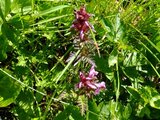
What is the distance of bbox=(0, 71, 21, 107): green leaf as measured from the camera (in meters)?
1.41

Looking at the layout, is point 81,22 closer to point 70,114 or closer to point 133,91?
point 70,114

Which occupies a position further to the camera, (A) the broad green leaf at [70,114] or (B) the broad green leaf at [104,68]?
(B) the broad green leaf at [104,68]

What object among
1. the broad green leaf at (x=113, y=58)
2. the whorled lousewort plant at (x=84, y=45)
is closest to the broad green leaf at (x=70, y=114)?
the whorled lousewort plant at (x=84, y=45)

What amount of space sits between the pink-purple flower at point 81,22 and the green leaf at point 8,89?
1.03 ft

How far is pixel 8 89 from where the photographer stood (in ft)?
4.65

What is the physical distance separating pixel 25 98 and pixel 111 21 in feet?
1.35

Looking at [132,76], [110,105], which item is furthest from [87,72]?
[132,76]

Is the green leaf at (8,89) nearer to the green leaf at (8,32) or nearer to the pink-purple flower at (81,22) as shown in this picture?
the green leaf at (8,32)

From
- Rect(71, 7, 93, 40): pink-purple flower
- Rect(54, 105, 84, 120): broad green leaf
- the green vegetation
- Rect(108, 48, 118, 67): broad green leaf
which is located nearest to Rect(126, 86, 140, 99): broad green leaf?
the green vegetation

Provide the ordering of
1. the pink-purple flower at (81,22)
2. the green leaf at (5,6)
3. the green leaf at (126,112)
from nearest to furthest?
the pink-purple flower at (81,22) → the green leaf at (5,6) → the green leaf at (126,112)

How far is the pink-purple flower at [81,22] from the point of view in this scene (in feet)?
4.04

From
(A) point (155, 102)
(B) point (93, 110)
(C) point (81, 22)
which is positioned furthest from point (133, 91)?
(C) point (81, 22)


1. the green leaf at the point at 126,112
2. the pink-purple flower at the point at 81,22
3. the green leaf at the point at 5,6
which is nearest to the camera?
the pink-purple flower at the point at 81,22

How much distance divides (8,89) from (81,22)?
357mm
